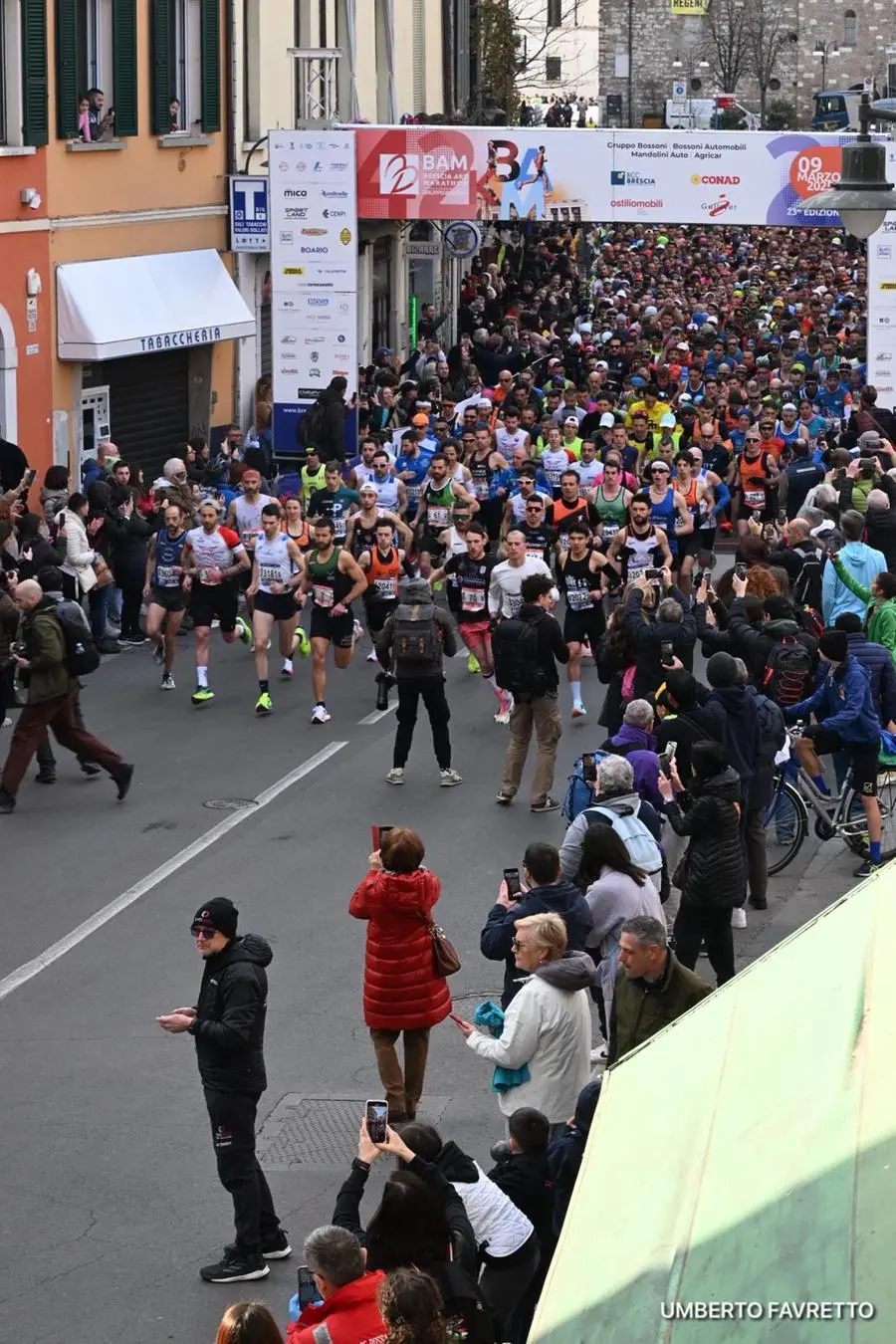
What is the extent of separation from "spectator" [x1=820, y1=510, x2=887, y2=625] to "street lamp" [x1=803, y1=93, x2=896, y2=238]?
3335 mm

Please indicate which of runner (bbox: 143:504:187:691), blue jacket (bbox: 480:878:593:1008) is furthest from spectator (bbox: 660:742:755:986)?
runner (bbox: 143:504:187:691)

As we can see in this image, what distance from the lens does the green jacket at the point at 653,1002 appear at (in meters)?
7.88

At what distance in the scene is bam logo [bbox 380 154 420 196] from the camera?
26.8 m

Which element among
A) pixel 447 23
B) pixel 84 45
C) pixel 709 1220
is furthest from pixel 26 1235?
pixel 447 23

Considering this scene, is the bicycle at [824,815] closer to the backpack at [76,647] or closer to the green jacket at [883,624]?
the green jacket at [883,624]

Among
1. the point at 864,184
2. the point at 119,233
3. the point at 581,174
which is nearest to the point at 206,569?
the point at 864,184

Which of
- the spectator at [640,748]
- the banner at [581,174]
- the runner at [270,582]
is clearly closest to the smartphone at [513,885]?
the spectator at [640,748]

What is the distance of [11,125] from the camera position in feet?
76.7

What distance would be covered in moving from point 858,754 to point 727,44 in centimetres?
10289

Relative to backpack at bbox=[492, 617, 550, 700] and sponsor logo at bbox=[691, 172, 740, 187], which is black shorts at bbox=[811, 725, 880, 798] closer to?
backpack at bbox=[492, 617, 550, 700]

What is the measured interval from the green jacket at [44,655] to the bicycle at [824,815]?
14.8 ft

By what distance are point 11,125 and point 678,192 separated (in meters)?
8.17

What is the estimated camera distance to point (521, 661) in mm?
14039

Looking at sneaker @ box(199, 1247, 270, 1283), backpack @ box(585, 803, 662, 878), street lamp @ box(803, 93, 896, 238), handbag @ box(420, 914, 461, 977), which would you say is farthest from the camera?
street lamp @ box(803, 93, 896, 238)
